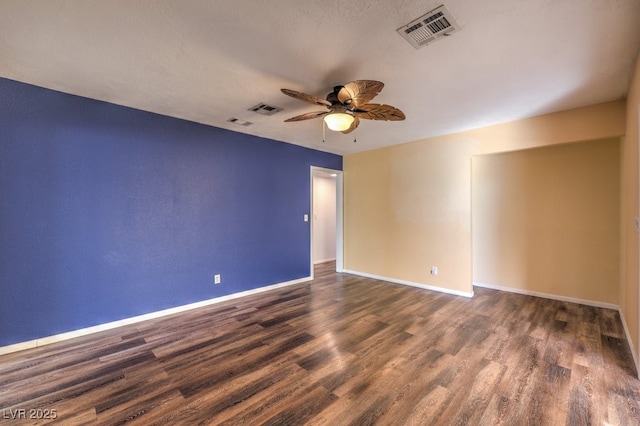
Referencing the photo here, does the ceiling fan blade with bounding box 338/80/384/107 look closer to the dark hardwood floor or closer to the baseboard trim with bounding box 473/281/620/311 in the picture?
the dark hardwood floor

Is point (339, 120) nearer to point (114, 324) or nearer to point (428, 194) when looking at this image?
point (428, 194)

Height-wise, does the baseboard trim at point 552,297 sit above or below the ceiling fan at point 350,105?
below

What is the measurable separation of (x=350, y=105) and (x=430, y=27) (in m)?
0.81

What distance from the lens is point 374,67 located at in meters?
2.24

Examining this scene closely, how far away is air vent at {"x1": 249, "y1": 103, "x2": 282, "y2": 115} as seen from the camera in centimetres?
312

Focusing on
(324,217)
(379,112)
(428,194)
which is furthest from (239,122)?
(324,217)

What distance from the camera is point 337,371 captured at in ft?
7.16

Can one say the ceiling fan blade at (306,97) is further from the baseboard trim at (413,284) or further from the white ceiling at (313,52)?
the baseboard trim at (413,284)

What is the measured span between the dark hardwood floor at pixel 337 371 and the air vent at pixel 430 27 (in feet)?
8.20

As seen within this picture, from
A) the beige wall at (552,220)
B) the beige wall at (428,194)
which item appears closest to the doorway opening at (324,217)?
the beige wall at (428,194)

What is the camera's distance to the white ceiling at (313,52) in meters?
1.62

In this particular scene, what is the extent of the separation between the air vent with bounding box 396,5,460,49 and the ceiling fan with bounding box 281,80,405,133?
37 centimetres

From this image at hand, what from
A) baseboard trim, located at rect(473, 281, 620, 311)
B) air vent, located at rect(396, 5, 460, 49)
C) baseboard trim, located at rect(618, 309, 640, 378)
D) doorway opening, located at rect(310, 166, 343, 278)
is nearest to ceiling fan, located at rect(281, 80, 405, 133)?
air vent, located at rect(396, 5, 460, 49)

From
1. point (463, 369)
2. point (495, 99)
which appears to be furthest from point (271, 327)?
point (495, 99)
